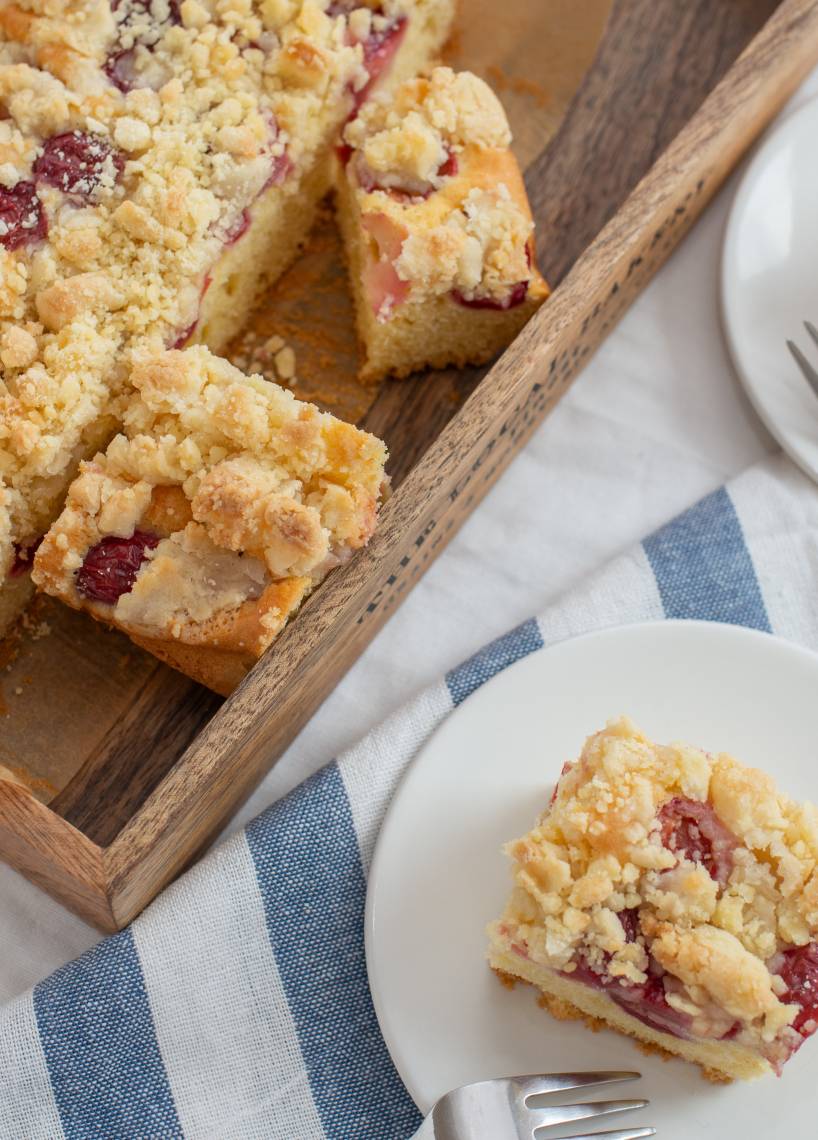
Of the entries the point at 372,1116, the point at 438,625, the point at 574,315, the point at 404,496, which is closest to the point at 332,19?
the point at 574,315

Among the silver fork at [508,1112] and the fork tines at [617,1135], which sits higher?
the fork tines at [617,1135]

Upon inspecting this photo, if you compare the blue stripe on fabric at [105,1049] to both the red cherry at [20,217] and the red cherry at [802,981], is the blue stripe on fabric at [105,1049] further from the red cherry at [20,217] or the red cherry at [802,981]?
the red cherry at [20,217]

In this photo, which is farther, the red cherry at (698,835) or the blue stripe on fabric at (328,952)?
the blue stripe on fabric at (328,952)

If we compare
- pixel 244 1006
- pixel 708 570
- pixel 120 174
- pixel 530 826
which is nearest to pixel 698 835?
pixel 530 826

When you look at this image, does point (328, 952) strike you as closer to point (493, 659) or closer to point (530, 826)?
point (530, 826)

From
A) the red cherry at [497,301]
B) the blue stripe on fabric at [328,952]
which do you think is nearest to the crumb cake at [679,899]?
the blue stripe on fabric at [328,952]

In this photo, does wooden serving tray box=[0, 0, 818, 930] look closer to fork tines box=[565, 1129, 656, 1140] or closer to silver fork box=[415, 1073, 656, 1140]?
silver fork box=[415, 1073, 656, 1140]
